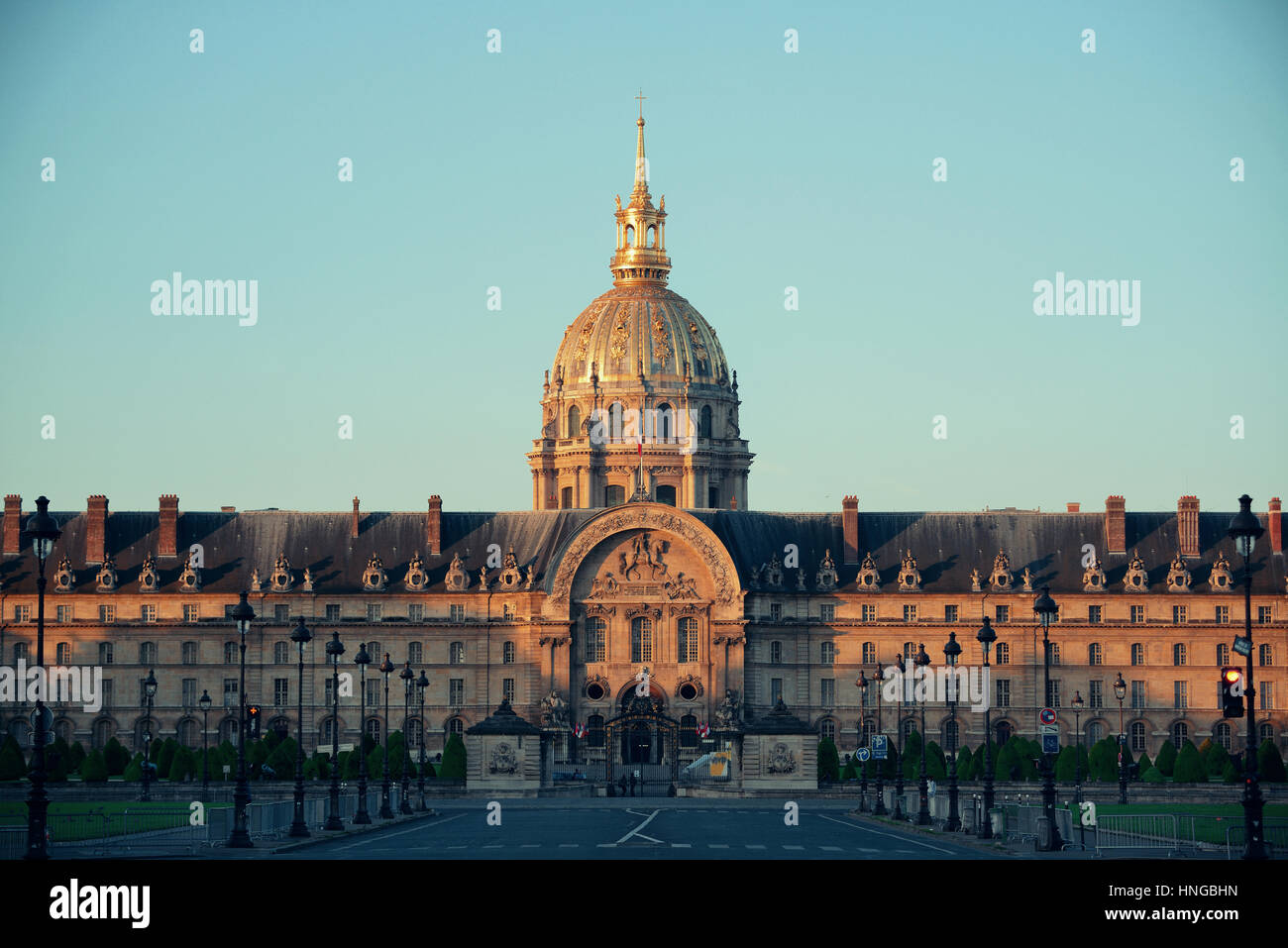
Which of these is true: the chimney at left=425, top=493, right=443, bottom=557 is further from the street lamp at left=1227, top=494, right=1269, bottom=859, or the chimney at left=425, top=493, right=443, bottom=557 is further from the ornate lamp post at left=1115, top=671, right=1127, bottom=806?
the street lamp at left=1227, top=494, right=1269, bottom=859

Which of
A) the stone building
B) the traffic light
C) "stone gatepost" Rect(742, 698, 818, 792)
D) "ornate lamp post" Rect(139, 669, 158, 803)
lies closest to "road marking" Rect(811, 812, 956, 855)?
the traffic light

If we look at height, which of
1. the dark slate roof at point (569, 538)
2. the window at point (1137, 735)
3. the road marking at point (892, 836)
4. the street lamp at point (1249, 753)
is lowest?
the road marking at point (892, 836)

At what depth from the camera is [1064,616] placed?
5340 inches

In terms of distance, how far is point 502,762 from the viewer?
10262cm

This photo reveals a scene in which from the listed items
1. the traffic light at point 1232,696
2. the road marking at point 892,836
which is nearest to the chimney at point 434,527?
the road marking at point 892,836

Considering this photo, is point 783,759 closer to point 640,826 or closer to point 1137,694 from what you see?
point 640,826

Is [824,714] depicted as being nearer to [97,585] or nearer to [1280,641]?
[1280,641]

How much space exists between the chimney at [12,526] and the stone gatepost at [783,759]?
54423mm

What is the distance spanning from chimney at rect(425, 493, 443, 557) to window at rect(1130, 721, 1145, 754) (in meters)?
39.6

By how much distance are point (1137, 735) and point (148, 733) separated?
52.7 meters

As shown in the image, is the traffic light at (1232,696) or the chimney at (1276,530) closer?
the traffic light at (1232,696)

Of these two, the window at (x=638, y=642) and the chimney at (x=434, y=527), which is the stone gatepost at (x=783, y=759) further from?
the chimney at (x=434, y=527)

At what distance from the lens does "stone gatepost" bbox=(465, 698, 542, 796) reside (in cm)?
10250

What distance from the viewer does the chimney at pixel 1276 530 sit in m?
135
